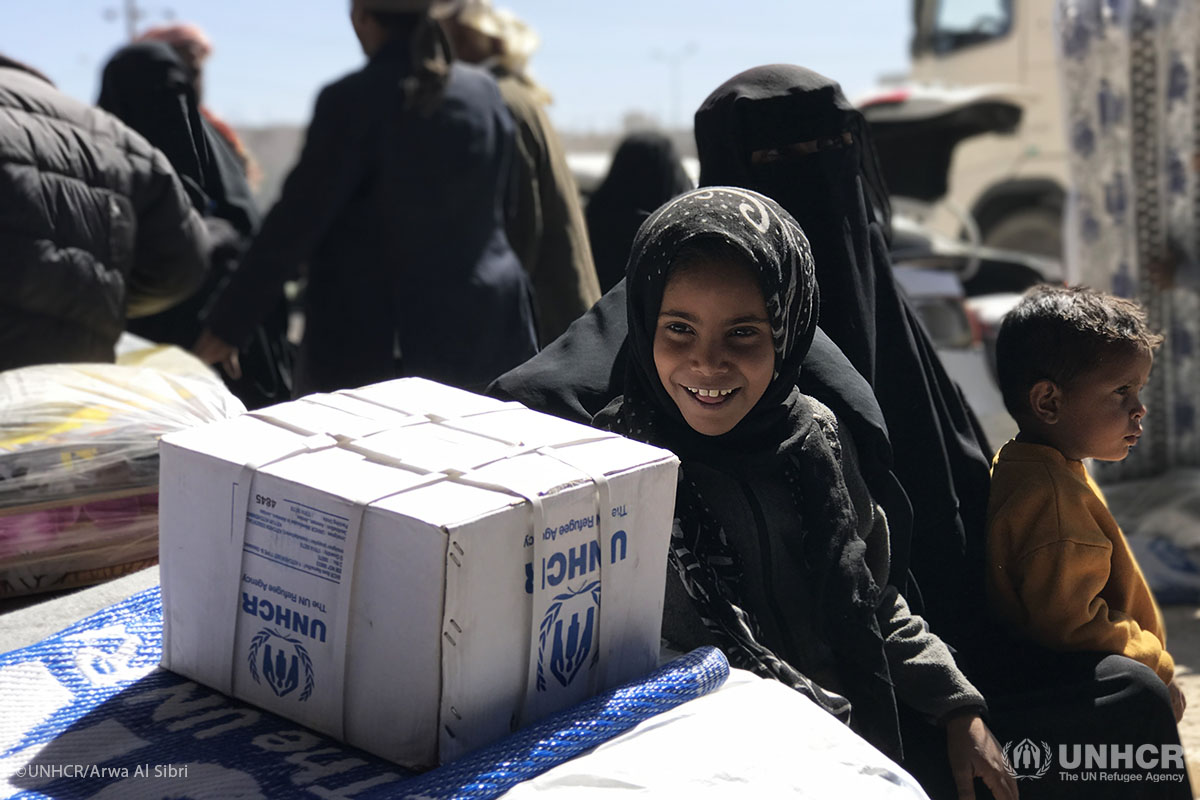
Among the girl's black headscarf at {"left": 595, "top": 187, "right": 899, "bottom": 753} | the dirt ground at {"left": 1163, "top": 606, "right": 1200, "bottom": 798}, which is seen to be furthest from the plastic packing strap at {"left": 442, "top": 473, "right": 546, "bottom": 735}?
the dirt ground at {"left": 1163, "top": 606, "right": 1200, "bottom": 798}

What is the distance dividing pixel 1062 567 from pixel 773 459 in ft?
2.08

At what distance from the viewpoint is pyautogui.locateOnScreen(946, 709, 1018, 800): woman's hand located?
68.9 inches

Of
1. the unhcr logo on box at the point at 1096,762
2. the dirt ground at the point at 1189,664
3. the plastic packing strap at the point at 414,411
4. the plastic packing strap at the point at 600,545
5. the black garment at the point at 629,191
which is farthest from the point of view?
the black garment at the point at 629,191

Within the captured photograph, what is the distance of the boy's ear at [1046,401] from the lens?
2.16 meters

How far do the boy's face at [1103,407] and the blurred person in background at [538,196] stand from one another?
6.25ft

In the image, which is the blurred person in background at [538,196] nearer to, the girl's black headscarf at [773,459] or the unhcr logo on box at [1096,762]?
the girl's black headscarf at [773,459]

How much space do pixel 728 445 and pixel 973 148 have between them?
11470 mm

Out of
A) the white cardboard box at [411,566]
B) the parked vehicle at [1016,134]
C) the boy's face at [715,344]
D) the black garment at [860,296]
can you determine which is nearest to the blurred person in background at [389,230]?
the black garment at [860,296]

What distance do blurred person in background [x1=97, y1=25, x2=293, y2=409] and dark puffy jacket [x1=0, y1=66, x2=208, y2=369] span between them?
0.97 feet

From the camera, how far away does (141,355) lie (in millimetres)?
2707

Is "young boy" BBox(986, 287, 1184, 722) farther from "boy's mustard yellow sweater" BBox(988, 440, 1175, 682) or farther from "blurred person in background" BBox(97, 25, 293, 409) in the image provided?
"blurred person in background" BBox(97, 25, 293, 409)

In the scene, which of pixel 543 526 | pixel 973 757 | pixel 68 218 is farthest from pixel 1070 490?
pixel 68 218

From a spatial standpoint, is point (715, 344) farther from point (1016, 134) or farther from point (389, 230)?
point (1016, 134)

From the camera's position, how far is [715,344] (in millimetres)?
1695
